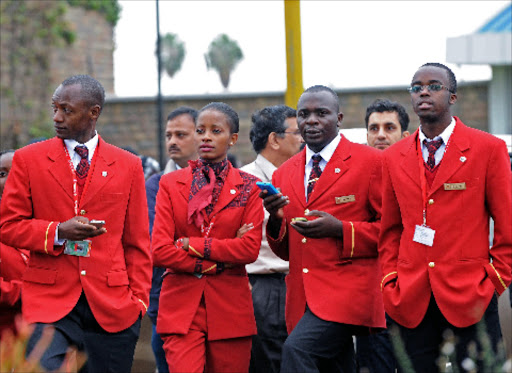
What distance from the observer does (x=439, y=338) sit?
6074 millimetres

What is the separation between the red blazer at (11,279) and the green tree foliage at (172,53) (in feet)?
332

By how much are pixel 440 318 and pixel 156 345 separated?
324 cm

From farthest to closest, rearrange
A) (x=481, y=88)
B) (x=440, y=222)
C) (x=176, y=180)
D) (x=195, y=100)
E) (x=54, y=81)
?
(x=54, y=81) → (x=195, y=100) → (x=481, y=88) → (x=176, y=180) → (x=440, y=222)

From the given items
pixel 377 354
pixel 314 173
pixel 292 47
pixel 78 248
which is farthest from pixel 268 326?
pixel 292 47

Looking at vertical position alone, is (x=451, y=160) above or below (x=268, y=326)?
above

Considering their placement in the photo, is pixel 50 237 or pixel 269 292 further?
pixel 269 292

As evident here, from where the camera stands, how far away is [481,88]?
24.7 meters

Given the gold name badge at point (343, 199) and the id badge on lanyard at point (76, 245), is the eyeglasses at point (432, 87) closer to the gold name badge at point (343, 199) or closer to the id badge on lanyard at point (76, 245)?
the gold name badge at point (343, 199)

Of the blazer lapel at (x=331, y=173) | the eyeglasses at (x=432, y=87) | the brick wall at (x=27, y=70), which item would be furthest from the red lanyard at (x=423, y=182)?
the brick wall at (x=27, y=70)

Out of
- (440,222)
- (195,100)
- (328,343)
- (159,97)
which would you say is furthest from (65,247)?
(195,100)

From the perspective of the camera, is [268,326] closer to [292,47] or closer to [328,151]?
[328,151]

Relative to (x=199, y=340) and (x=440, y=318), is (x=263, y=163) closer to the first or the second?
(x=199, y=340)

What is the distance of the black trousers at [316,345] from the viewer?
21.0 ft

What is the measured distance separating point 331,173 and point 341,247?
1.59ft
